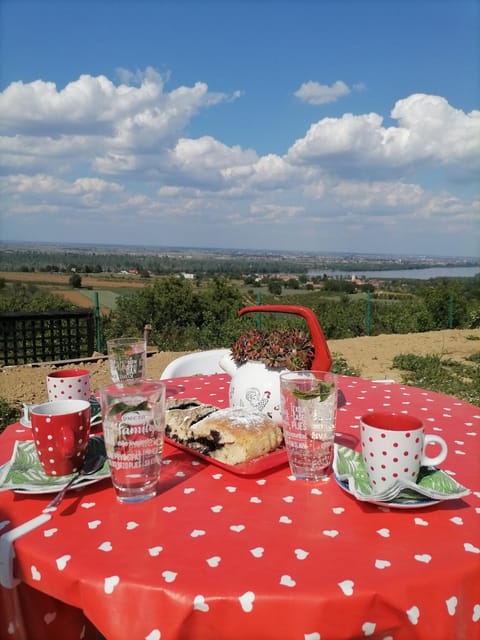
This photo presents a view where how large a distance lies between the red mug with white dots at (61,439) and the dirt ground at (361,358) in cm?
495

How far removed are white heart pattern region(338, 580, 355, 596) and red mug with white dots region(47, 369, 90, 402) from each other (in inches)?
35.6

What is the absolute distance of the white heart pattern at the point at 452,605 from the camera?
2.27 feet

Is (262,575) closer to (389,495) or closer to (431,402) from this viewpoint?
(389,495)

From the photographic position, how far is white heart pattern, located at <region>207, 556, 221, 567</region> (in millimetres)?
716

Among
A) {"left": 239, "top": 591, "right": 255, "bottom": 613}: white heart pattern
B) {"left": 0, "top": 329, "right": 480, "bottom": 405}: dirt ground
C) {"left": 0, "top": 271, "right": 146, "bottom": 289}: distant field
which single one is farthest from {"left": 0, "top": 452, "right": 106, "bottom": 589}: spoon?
{"left": 0, "top": 271, "right": 146, "bottom": 289}: distant field

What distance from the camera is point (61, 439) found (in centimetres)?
97

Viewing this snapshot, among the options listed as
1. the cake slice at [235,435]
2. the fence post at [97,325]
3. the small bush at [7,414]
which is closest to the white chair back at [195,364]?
the cake slice at [235,435]

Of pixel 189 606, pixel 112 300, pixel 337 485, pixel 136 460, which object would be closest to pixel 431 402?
pixel 337 485

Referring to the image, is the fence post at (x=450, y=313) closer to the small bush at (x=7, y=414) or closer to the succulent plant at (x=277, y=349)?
the small bush at (x=7, y=414)

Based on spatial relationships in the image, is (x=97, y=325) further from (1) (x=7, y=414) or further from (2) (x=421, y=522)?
(2) (x=421, y=522)

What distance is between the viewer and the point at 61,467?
3.21 feet

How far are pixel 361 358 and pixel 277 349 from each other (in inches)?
293

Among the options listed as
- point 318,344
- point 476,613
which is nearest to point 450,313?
point 318,344

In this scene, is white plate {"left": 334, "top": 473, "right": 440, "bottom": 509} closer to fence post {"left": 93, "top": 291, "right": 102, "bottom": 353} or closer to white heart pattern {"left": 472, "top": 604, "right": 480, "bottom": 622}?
white heart pattern {"left": 472, "top": 604, "right": 480, "bottom": 622}
